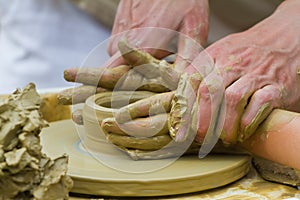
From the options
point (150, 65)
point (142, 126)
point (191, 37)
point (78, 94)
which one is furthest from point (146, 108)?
point (191, 37)

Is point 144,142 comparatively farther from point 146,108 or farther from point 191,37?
point 191,37

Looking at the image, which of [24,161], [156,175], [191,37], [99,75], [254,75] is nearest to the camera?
[24,161]

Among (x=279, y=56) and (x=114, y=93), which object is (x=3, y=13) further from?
(x=279, y=56)

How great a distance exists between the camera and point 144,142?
1.46 m

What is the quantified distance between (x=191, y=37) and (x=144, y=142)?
0.46m

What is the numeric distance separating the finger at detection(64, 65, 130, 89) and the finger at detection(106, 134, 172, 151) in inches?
8.6

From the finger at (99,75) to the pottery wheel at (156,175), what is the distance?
206 mm

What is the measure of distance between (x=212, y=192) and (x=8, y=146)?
0.55 m

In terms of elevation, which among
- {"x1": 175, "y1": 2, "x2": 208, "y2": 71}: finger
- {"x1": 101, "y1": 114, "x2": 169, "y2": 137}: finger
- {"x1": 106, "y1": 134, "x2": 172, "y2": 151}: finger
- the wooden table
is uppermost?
{"x1": 175, "y1": 2, "x2": 208, "y2": 71}: finger

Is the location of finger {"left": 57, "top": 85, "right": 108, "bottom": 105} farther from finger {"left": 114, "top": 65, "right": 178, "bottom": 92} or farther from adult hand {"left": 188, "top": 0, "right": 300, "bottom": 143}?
adult hand {"left": 188, "top": 0, "right": 300, "bottom": 143}

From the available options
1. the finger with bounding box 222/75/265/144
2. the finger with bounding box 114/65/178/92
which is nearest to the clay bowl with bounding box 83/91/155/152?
the finger with bounding box 114/65/178/92

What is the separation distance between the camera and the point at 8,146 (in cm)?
113

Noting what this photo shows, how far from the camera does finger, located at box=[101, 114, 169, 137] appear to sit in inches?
57.4

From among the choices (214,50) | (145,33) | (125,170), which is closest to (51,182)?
(125,170)
